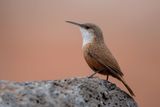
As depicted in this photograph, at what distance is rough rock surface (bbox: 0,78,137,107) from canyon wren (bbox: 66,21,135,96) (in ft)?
0.98

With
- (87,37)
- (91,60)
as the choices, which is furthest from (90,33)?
(91,60)

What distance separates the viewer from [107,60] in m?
3.08

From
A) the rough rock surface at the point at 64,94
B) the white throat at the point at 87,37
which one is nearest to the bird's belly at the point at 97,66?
the white throat at the point at 87,37

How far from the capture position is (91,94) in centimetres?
247

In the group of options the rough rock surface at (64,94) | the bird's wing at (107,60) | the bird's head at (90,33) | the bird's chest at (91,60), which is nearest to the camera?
the rough rock surface at (64,94)

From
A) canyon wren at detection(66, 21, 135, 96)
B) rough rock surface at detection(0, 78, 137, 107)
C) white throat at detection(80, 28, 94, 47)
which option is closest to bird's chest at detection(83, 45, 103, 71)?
canyon wren at detection(66, 21, 135, 96)

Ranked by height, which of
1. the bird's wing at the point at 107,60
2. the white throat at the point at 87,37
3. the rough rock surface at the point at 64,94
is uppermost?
the white throat at the point at 87,37

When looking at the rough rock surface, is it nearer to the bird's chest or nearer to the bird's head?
the bird's chest

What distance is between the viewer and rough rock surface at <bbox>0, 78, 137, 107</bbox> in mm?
2238

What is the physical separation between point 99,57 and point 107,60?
0.26 feet

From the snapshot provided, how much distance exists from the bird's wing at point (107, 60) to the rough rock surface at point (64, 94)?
0.35m

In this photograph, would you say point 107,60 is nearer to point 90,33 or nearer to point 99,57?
point 99,57

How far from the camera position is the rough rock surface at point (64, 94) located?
7.34 feet

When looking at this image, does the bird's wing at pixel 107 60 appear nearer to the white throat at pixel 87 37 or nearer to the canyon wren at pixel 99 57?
the canyon wren at pixel 99 57
